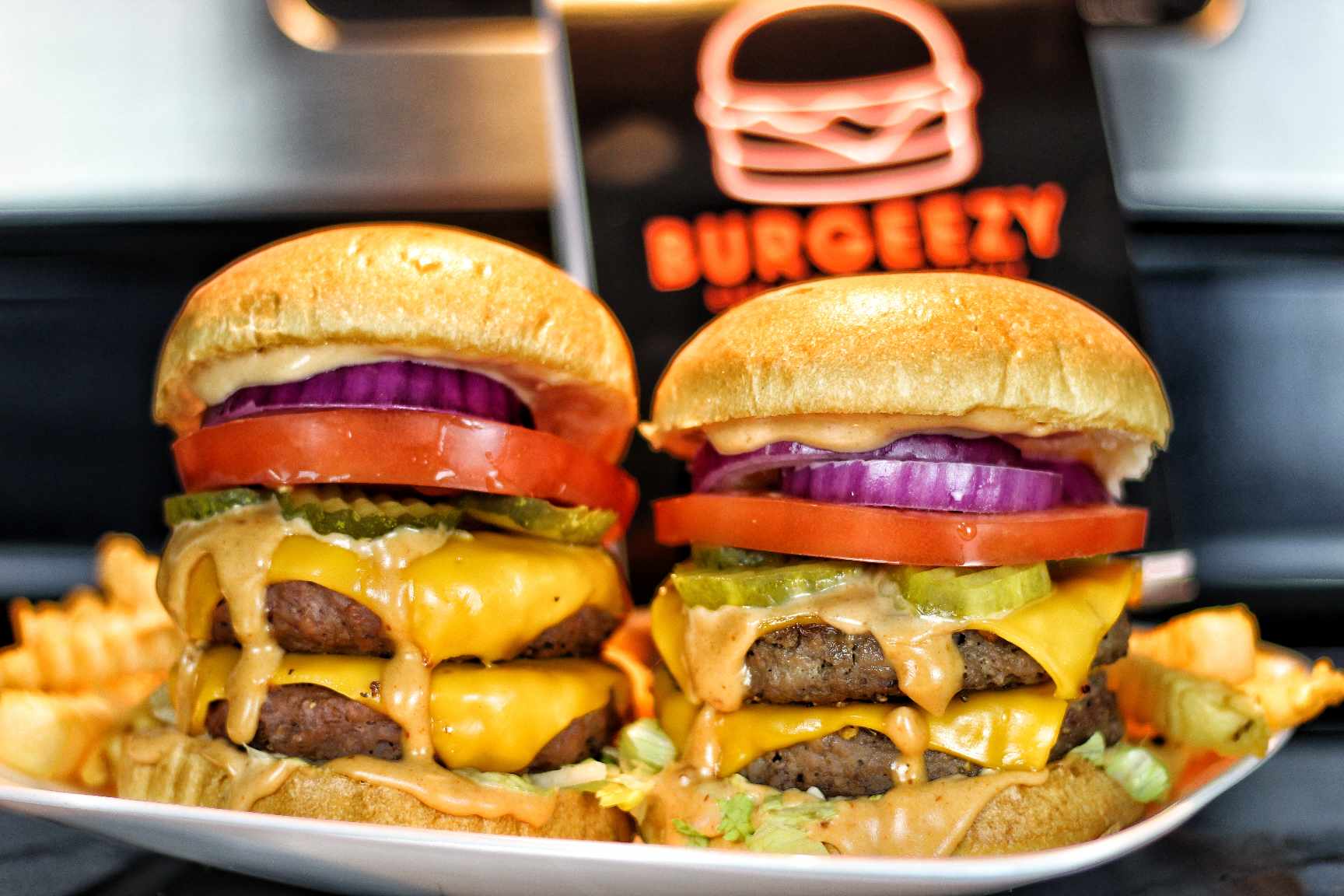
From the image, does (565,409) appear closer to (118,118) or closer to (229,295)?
(229,295)

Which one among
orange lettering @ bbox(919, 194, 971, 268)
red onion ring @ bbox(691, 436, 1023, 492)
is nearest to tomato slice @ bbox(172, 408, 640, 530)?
red onion ring @ bbox(691, 436, 1023, 492)

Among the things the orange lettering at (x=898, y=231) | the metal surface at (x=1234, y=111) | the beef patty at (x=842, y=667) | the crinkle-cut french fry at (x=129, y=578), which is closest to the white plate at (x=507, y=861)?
the beef patty at (x=842, y=667)

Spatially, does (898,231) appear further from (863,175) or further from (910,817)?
(910,817)

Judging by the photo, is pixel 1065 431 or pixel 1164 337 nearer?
pixel 1065 431

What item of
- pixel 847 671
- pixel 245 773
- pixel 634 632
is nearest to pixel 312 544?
pixel 245 773

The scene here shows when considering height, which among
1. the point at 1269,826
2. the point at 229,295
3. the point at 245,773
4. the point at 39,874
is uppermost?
the point at 229,295

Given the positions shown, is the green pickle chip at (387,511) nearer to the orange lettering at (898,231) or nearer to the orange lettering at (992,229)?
the orange lettering at (898,231)

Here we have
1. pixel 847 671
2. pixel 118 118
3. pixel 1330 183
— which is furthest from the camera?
pixel 118 118

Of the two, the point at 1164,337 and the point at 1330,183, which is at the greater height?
the point at 1330,183
